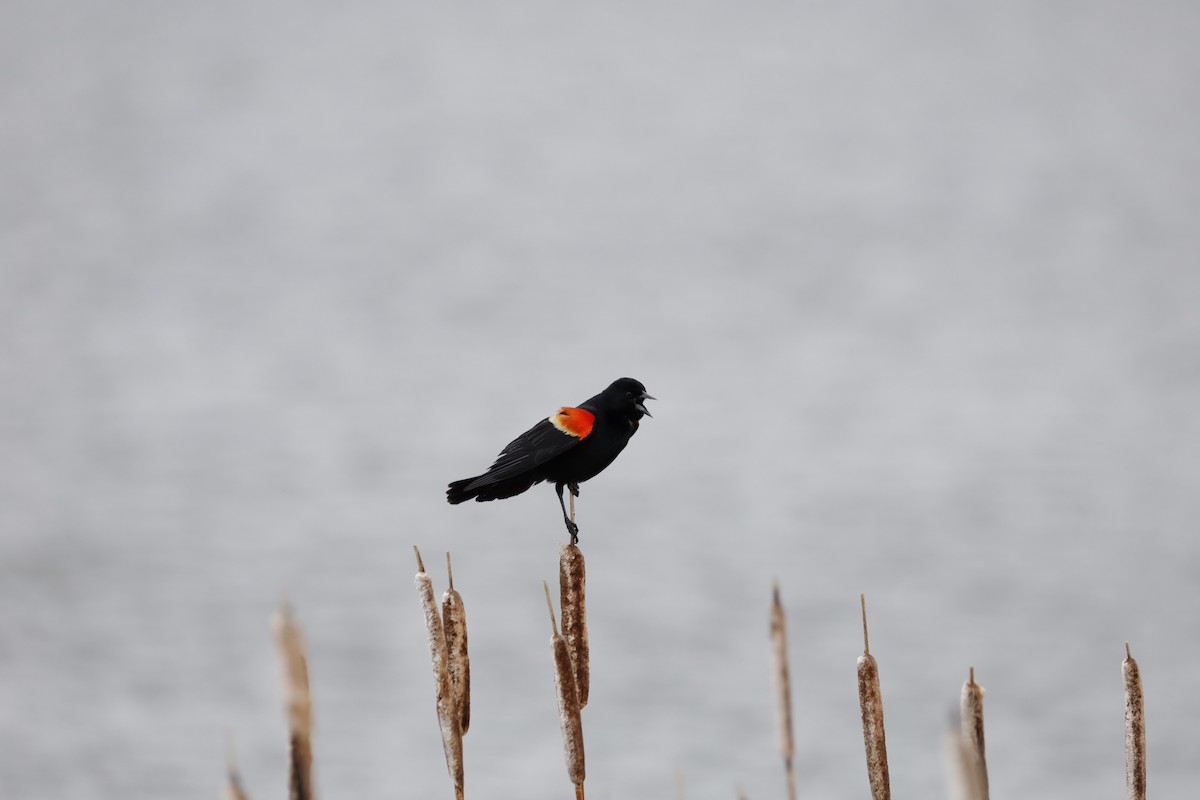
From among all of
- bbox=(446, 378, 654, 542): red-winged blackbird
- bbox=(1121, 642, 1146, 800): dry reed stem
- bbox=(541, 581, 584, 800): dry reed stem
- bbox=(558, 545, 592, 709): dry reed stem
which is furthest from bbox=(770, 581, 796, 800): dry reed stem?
bbox=(446, 378, 654, 542): red-winged blackbird

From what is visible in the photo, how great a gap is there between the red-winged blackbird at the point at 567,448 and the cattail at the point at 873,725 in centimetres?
112

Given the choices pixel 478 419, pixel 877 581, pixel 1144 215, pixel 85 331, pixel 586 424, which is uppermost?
pixel 1144 215

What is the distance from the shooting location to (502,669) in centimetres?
2259

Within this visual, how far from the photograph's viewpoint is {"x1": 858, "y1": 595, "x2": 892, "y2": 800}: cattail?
8.67 ft

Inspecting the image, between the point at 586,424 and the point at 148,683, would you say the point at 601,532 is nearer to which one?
the point at 148,683

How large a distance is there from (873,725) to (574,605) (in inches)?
29.1

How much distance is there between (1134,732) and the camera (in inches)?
115

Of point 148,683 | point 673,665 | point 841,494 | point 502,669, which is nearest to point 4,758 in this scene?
point 148,683

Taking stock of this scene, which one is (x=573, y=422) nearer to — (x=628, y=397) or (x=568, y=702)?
(x=628, y=397)

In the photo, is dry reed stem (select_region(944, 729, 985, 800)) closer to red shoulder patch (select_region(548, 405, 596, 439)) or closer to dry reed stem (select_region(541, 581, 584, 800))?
dry reed stem (select_region(541, 581, 584, 800))

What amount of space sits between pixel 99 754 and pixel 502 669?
20.9ft

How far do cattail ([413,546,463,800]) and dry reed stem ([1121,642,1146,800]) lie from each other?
1365mm

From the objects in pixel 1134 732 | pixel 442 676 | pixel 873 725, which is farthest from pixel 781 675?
pixel 1134 732

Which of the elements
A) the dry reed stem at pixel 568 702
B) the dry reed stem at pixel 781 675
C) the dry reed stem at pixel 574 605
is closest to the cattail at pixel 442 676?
the dry reed stem at pixel 568 702
